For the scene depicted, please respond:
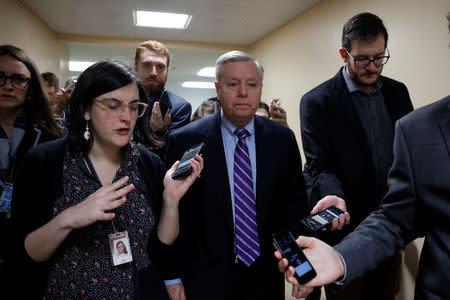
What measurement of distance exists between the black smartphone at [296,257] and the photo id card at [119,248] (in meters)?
0.65

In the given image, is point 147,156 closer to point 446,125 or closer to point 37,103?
point 37,103

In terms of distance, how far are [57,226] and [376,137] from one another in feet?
5.84

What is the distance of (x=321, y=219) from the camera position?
142cm

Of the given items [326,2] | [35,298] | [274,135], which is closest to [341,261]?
[274,135]

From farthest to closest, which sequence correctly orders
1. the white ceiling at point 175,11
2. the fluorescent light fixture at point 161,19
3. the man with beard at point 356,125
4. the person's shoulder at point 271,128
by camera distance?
1. the fluorescent light fixture at point 161,19
2. the white ceiling at point 175,11
3. the man with beard at point 356,125
4. the person's shoulder at point 271,128

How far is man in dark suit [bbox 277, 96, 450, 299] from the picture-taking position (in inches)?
35.5

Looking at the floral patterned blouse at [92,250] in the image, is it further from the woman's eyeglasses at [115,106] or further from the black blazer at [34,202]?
the woman's eyeglasses at [115,106]

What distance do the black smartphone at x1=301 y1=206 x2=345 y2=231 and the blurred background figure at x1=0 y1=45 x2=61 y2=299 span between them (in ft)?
5.16

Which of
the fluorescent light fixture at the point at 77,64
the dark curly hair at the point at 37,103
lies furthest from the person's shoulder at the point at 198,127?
the fluorescent light fixture at the point at 77,64

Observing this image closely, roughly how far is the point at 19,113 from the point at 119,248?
1248mm

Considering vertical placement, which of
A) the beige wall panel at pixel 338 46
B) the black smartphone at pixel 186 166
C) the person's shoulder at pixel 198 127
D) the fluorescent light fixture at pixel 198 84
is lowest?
the black smartphone at pixel 186 166

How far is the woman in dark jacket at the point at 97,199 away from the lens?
1204 millimetres

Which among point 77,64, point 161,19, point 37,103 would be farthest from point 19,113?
point 77,64

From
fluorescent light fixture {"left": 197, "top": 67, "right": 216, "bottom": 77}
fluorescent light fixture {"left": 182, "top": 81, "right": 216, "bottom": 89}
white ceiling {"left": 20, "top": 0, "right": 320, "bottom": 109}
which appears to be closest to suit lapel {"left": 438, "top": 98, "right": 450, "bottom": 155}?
white ceiling {"left": 20, "top": 0, "right": 320, "bottom": 109}
